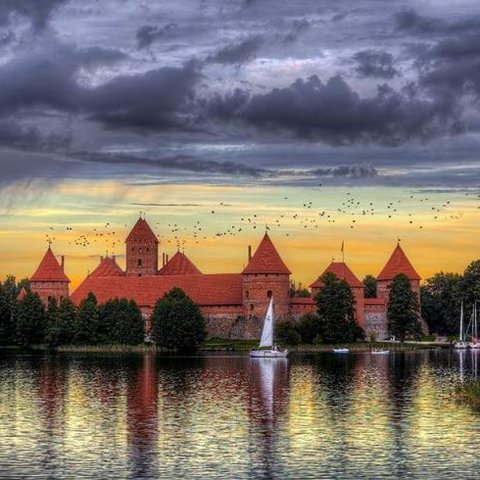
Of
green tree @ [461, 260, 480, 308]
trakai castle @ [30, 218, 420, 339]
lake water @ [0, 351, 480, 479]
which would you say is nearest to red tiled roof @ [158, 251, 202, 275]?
trakai castle @ [30, 218, 420, 339]

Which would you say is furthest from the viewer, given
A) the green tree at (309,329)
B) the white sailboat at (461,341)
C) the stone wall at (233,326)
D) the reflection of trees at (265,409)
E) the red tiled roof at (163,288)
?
the red tiled roof at (163,288)

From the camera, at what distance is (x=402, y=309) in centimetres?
9881

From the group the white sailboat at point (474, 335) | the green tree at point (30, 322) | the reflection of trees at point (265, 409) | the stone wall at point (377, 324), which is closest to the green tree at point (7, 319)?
the green tree at point (30, 322)

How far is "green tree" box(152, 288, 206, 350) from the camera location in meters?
89.4

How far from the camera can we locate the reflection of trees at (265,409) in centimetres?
2892

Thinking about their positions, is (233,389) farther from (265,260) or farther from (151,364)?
(265,260)

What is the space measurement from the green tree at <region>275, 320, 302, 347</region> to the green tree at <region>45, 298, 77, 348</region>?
16223mm

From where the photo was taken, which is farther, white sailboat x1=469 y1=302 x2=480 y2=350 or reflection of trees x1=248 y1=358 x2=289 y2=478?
white sailboat x1=469 y1=302 x2=480 y2=350

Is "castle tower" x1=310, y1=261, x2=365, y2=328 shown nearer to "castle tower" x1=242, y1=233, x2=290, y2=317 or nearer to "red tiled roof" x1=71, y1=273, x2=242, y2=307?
"castle tower" x1=242, y1=233, x2=290, y2=317

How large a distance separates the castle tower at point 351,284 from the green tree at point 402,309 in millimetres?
2652

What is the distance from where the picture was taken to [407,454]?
29.7 meters

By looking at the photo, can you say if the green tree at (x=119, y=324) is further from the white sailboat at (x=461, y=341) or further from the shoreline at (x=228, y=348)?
the white sailboat at (x=461, y=341)

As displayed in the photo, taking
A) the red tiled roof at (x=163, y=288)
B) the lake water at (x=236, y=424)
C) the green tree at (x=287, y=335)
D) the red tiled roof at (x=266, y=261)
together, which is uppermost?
the red tiled roof at (x=266, y=261)

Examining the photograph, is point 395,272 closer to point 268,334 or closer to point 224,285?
point 224,285
